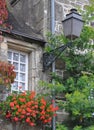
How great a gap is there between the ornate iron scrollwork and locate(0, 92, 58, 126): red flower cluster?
2.92ft

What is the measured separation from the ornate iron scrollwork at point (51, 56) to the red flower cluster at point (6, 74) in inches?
38.4

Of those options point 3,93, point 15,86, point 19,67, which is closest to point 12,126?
point 3,93

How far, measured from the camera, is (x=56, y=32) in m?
8.09

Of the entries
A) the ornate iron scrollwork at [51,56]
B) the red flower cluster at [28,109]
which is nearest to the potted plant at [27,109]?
the red flower cluster at [28,109]

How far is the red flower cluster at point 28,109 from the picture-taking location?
6.66m

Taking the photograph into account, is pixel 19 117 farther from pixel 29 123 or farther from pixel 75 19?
pixel 75 19

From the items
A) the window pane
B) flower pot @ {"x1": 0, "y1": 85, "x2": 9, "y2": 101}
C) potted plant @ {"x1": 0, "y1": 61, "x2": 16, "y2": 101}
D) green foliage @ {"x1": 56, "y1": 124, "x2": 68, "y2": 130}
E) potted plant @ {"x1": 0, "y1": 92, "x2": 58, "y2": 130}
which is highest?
potted plant @ {"x1": 0, "y1": 61, "x2": 16, "y2": 101}

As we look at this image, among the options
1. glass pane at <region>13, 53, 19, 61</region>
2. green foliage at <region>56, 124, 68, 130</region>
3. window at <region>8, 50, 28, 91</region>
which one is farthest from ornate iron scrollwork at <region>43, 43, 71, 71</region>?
green foliage at <region>56, 124, 68, 130</region>

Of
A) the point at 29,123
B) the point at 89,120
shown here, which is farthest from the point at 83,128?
the point at 29,123

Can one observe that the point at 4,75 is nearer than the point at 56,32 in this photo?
Yes

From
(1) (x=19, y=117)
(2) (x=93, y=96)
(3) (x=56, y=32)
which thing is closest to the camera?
(1) (x=19, y=117)

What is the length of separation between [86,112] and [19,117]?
1.14 metres

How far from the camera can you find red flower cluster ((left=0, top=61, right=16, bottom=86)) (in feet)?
22.1

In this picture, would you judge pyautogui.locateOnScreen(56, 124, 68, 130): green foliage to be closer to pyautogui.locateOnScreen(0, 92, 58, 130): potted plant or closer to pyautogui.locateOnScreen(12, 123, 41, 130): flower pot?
pyautogui.locateOnScreen(0, 92, 58, 130): potted plant
